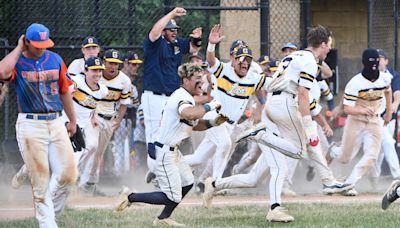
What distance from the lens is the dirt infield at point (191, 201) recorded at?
11.8 meters

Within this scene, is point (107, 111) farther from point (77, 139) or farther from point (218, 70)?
point (77, 139)

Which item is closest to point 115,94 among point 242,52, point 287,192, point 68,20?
point 242,52

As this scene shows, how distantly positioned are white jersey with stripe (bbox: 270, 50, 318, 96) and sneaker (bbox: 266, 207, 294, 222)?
134 centimetres

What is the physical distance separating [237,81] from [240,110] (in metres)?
0.43

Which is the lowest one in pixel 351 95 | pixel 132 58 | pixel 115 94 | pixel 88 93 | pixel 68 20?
pixel 351 95

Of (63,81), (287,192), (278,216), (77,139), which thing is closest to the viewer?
(63,81)

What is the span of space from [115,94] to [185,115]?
3.89 m

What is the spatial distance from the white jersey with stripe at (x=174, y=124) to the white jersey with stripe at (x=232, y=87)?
314 cm

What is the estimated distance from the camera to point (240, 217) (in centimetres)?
1062

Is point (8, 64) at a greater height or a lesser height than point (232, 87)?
greater

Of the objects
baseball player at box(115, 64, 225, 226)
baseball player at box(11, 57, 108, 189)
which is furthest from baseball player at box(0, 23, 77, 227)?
baseball player at box(11, 57, 108, 189)

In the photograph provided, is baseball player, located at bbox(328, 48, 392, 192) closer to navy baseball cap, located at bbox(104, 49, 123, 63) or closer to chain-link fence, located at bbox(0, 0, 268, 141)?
chain-link fence, located at bbox(0, 0, 268, 141)

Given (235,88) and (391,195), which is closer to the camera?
(391,195)

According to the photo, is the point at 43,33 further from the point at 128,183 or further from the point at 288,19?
the point at 288,19
